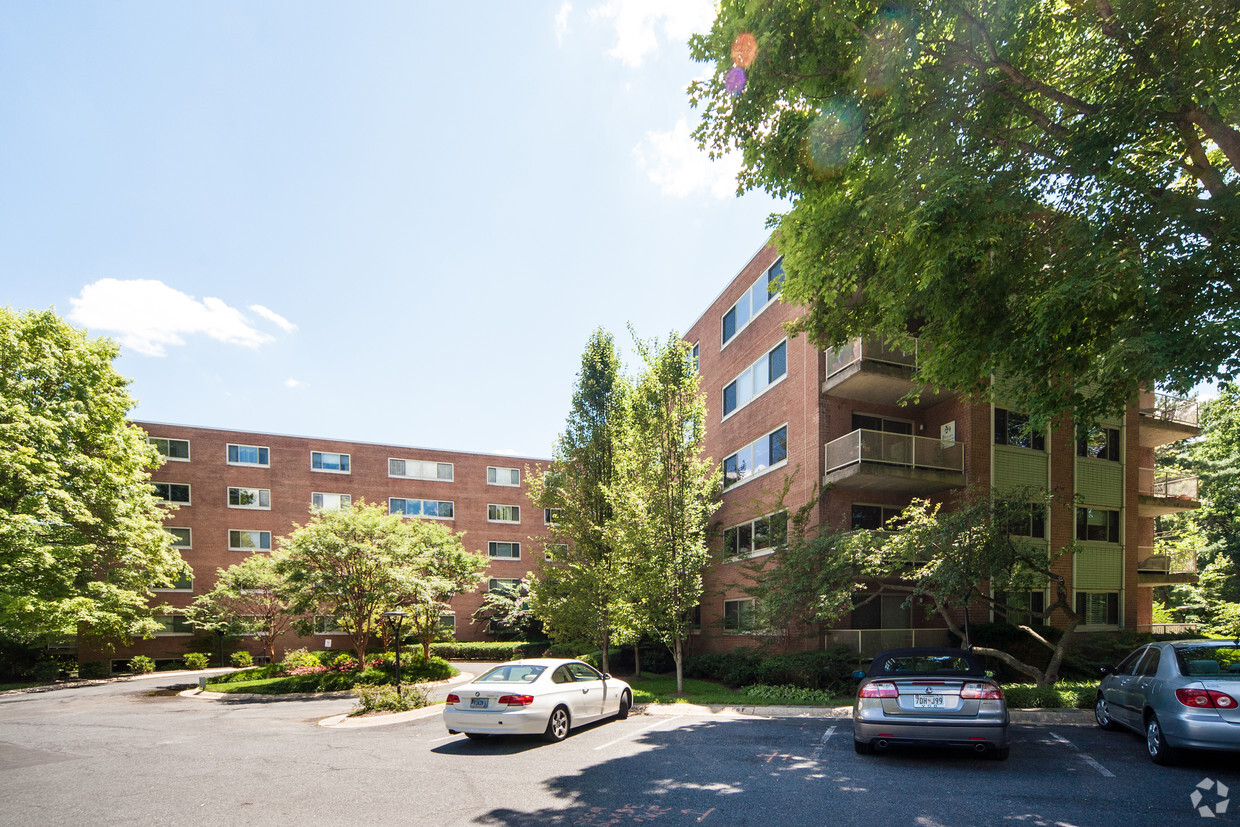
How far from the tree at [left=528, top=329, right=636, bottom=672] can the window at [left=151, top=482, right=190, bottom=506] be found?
23885mm

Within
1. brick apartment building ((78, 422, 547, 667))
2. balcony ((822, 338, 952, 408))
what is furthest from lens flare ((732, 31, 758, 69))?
brick apartment building ((78, 422, 547, 667))

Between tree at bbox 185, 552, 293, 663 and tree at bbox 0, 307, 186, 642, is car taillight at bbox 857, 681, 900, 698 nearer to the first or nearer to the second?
tree at bbox 185, 552, 293, 663

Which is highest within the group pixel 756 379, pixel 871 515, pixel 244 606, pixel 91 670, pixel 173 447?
pixel 756 379

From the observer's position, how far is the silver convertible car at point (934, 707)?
8047 millimetres

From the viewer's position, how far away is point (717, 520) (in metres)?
27.4

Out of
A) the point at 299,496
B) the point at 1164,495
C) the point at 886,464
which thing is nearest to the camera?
the point at 886,464

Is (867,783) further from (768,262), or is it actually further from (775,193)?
(768,262)

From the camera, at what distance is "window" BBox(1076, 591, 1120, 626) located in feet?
71.7

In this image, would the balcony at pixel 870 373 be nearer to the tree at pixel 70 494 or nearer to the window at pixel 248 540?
the tree at pixel 70 494

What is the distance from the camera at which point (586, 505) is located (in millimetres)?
23906

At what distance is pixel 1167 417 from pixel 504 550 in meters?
36.2

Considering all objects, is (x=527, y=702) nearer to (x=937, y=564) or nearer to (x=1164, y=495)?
(x=937, y=564)

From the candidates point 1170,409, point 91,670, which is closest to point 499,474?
point 91,670

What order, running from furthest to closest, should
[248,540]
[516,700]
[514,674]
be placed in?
1. [248,540]
2. [514,674]
3. [516,700]
